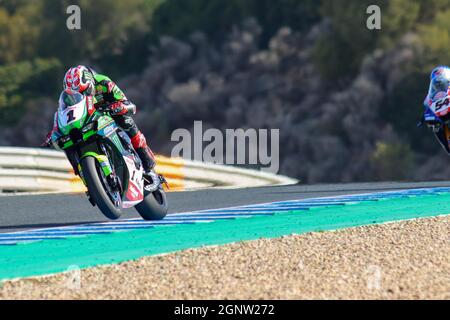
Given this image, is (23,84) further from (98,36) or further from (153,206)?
(153,206)

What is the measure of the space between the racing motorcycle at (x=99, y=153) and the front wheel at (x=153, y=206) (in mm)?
574

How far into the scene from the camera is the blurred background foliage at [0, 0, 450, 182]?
1309 inches

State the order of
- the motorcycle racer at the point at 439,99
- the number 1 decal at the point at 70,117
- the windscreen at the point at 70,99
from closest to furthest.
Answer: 1. the number 1 decal at the point at 70,117
2. the windscreen at the point at 70,99
3. the motorcycle racer at the point at 439,99

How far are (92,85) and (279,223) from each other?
2.65 m

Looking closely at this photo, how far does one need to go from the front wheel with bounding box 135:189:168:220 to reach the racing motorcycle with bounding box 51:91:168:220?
22.6 inches

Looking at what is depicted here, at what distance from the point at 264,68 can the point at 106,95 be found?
102ft

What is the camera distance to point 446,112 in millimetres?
14172

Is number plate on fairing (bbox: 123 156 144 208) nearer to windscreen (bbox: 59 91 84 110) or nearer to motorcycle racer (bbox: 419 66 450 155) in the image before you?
windscreen (bbox: 59 91 84 110)

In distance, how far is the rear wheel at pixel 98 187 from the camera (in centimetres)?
989

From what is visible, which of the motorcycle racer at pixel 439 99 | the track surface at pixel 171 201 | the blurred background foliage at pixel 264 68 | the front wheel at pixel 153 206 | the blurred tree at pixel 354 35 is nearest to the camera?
the front wheel at pixel 153 206

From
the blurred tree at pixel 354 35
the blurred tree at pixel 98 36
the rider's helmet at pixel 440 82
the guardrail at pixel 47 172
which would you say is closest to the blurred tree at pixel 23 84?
the blurred tree at pixel 98 36

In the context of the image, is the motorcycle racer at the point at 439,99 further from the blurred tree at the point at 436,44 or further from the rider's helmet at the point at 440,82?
the blurred tree at the point at 436,44

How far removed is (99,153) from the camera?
33.7 ft

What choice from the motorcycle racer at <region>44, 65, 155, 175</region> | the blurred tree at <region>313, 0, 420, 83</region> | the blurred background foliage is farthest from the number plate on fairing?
the blurred tree at <region>313, 0, 420, 83</region>
